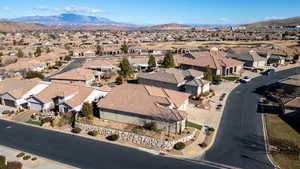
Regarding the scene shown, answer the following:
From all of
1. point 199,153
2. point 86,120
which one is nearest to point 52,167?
point 86,120

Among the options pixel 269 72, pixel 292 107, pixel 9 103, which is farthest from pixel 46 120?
pixel 269 72

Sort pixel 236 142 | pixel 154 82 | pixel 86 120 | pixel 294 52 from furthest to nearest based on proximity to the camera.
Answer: pixel 294 52 < pixel 154 82 < pixel 86 120 < pixel 236 142

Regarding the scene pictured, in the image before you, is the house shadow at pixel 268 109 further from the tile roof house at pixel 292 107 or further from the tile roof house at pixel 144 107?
the tile roof house at pixel 144 107

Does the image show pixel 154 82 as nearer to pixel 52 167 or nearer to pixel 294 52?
pixel 52 167

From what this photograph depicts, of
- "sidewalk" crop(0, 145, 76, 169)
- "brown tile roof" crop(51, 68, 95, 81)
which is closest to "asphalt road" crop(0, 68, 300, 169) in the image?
"sidewalk" crop(0, 145, 76, 169)

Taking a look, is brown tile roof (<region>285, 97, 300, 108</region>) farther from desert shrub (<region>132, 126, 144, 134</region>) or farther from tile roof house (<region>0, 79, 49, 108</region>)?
tile roof house (<region>0, 79, 49, 108</region>)

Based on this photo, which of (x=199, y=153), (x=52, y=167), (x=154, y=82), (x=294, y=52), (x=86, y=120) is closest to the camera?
(x=52, y=167)

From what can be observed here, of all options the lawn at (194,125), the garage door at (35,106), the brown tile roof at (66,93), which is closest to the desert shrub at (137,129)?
the lawn at (194,125)
